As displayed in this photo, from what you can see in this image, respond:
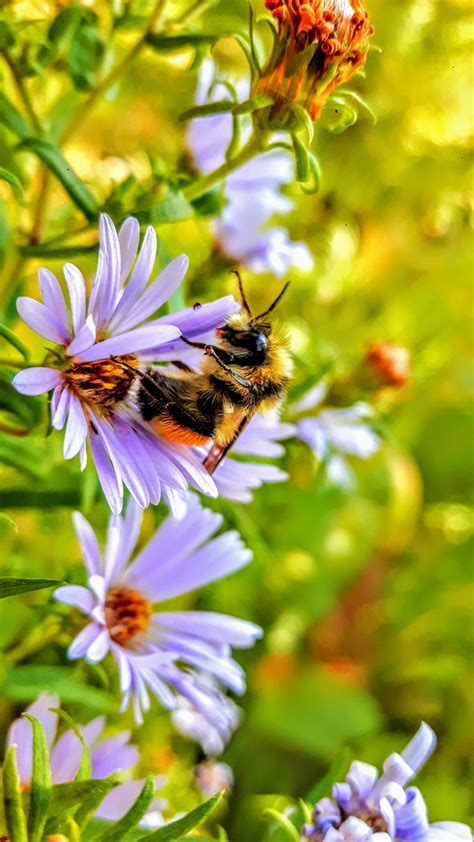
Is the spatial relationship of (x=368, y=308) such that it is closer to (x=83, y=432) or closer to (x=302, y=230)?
(x=302, y=230)

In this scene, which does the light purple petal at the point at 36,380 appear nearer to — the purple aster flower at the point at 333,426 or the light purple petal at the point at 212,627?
the light purple petal at the point at 212,627

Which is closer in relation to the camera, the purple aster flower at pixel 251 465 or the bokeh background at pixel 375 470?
the purple aster flower at pixel 251 465

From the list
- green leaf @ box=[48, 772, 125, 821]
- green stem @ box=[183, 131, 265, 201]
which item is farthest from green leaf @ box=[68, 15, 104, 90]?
green leaf @ box=[48, 772, 125, 821]

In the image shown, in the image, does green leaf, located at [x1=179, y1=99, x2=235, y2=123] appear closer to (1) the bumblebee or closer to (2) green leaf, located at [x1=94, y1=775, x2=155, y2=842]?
(1) the bumblebee

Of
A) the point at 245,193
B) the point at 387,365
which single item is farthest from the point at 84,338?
the point at 387,365

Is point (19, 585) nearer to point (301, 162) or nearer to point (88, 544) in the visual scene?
point (88, 544)

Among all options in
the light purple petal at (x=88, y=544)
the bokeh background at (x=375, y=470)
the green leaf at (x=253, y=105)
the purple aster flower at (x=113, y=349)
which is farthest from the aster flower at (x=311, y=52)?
the bokeh background at (x=375, y=470)
